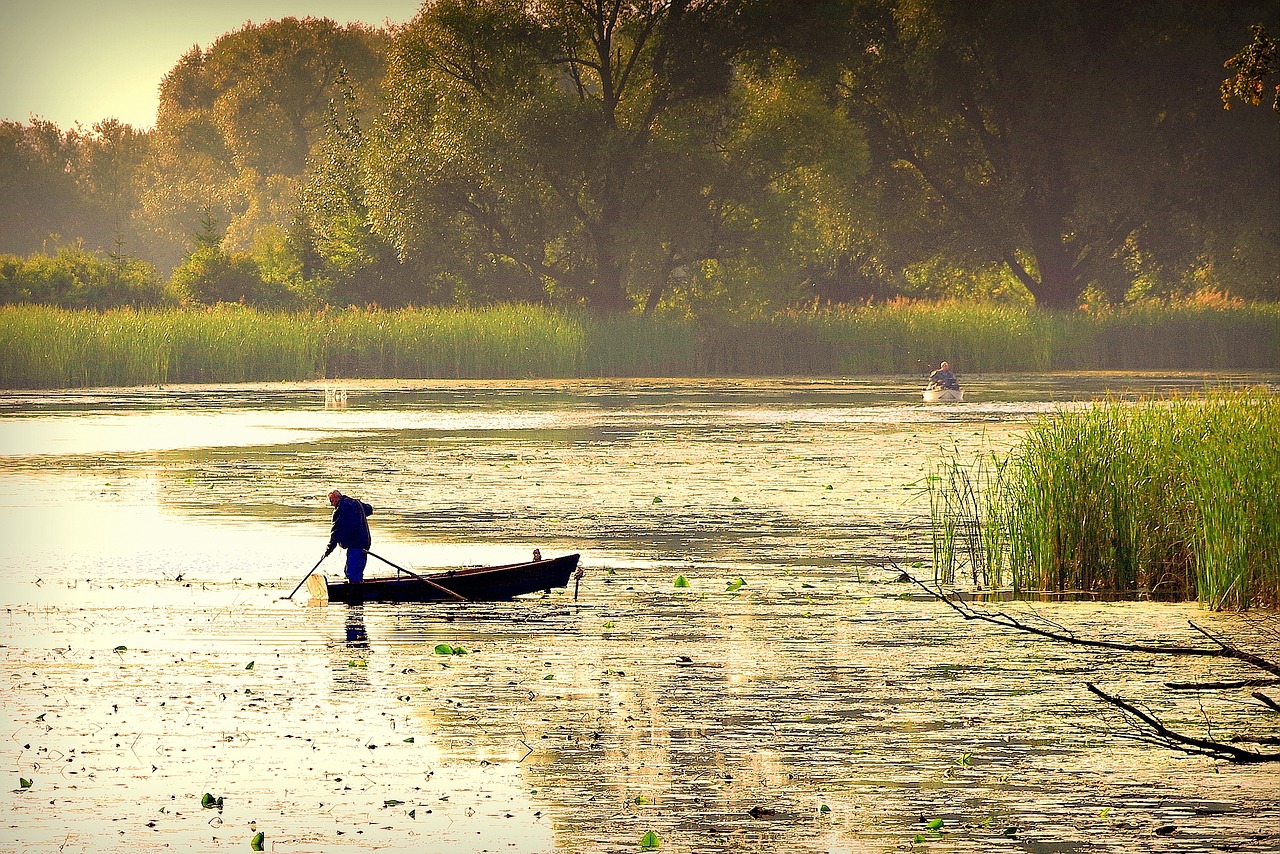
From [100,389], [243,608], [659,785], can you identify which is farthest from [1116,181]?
[659,785]

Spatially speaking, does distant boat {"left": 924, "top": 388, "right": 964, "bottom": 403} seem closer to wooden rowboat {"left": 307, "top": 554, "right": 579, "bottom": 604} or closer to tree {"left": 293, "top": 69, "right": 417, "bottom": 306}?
wooden rowboat {"left": 307, "top": 554, "right": 579, "bottom": 604}

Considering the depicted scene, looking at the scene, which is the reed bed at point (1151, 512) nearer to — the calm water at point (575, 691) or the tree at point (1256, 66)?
the calm water at point (575, 691)

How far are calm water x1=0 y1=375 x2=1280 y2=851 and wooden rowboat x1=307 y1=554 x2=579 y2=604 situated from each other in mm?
172

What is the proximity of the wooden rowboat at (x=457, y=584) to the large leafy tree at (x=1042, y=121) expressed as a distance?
63220mm

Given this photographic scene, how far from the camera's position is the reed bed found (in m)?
A: 17.4

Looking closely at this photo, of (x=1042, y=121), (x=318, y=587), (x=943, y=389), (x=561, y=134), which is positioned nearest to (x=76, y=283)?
(x=561, y=134)

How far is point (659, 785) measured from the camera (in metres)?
11.1

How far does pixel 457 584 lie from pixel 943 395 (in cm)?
3416

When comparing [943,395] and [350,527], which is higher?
[943,395]

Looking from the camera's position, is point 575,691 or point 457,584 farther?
point 457,584

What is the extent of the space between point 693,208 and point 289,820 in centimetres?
6537

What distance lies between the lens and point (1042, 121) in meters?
79.1

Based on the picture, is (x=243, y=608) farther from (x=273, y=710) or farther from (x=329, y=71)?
(x=329, y=71)

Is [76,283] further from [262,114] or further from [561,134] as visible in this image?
[262,114]
